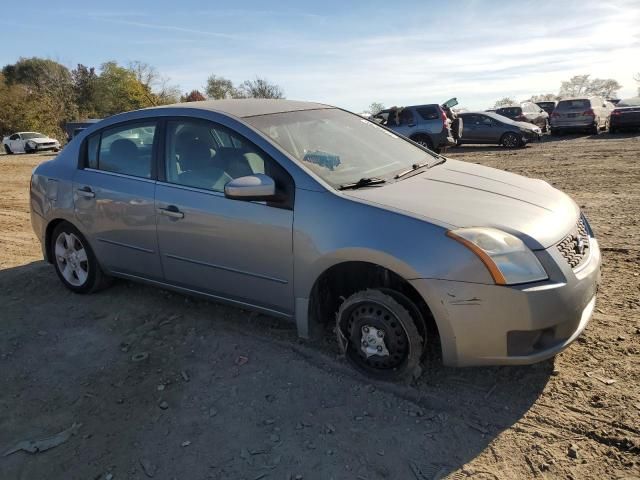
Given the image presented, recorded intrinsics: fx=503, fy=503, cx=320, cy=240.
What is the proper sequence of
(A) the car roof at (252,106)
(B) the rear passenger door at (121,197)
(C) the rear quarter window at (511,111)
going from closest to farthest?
(A) the car roof at (252,106)
(B) the rear passenger door at (121,197)
(C) the rear quarter window at (511,111)

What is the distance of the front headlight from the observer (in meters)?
2.58

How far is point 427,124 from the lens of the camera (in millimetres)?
15586

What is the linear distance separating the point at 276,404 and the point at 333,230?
3.52 feet

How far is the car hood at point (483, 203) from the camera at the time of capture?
9.05 feet

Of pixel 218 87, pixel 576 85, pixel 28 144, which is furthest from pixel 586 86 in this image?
pixel 28 144

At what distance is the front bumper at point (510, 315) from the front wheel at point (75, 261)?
10.3 ft

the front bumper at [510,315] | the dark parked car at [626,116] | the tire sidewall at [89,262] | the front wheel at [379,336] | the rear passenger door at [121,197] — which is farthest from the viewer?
the dark parked car at [626,116]

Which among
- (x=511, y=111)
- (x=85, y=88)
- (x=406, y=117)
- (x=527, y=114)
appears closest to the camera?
(x=406, y=117)

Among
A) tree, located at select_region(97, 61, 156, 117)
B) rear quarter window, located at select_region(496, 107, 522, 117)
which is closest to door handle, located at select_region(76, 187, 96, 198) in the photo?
rear quarter window, located at select_region(496, 107, 522, 117)

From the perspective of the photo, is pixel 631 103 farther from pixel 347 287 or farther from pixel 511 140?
pixel 347 287

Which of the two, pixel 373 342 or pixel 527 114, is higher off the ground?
pixel 527 114

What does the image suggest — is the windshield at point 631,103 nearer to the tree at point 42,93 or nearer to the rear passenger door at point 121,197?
the rear passenger door at point 121,197

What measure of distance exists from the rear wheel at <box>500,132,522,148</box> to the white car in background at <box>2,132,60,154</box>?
27350mm

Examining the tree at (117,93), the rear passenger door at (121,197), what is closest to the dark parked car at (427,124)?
the rear passenger door at (121,197)
